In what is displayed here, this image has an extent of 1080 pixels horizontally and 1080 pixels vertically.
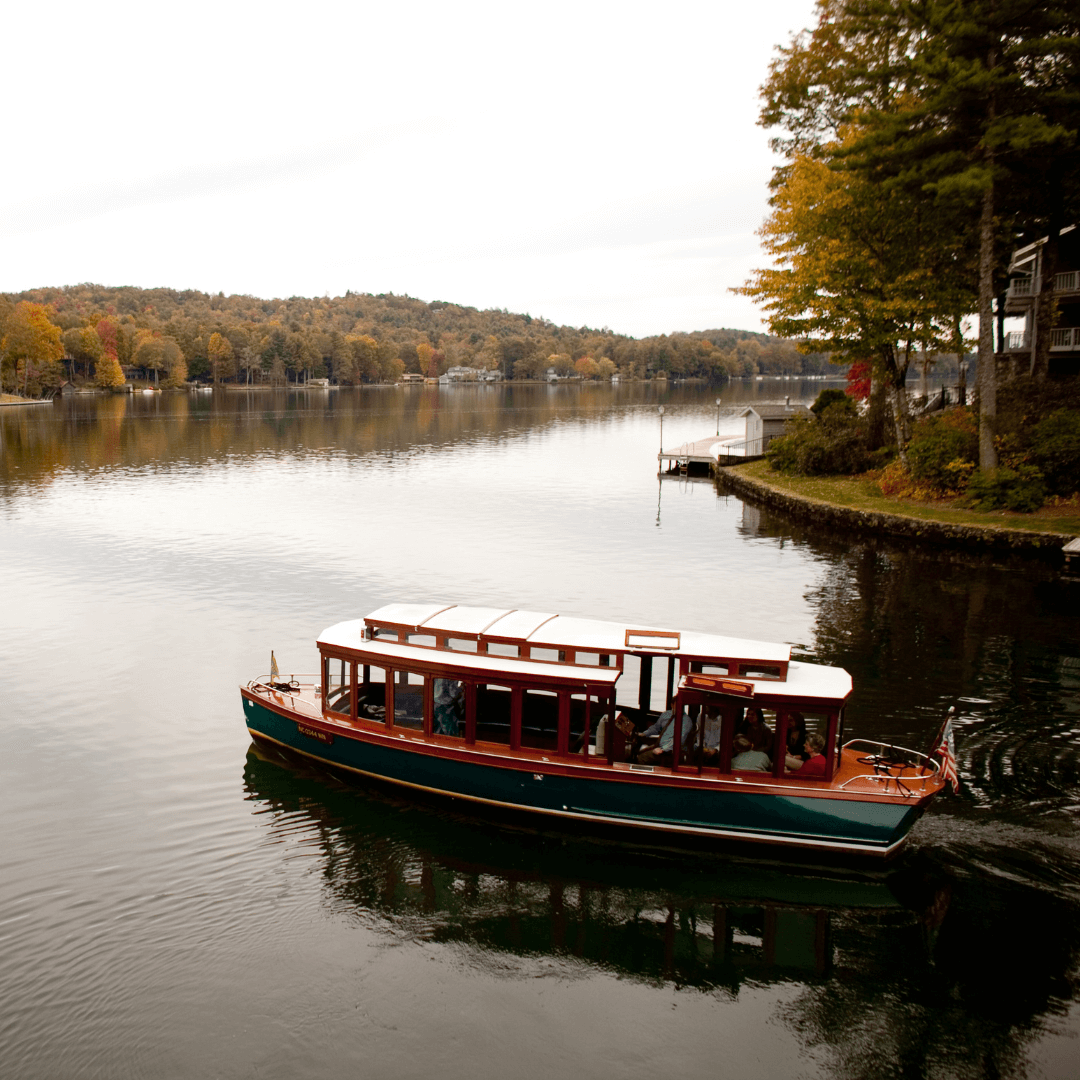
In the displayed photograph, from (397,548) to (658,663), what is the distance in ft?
59.2

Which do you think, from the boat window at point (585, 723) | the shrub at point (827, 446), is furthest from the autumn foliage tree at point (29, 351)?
the boat window at point (585, 723)

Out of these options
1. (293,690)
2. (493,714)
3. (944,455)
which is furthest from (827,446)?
(293,690)

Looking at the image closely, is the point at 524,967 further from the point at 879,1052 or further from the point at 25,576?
the point at 25,576

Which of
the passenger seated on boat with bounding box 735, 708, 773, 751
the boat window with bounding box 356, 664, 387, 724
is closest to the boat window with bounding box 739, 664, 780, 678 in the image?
the passenger seated on boat with bounding box 735, 708, 773, 751

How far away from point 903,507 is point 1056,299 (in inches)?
780

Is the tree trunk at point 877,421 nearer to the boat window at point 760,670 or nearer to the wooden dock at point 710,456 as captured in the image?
the wooden dock at point 710,456

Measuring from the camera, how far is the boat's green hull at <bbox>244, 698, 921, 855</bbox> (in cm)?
1394

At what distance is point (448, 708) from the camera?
15.9 m

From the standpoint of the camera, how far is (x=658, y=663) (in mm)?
23266

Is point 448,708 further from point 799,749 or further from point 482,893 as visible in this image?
point 799,749

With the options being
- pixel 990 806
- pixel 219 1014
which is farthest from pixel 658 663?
pixel 219 1014

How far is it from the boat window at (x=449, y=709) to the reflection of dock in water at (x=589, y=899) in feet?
5.03

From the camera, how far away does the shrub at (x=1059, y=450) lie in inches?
1459

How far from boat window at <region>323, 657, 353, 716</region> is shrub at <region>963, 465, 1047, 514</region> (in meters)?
31.3
